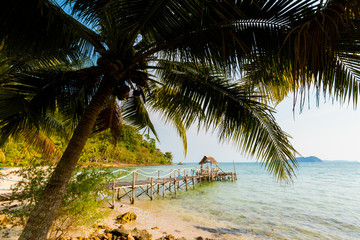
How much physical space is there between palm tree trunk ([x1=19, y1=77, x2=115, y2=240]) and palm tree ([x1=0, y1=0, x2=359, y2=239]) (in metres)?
0.01

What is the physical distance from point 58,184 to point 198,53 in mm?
2580

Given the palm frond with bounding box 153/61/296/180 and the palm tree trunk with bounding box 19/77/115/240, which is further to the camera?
A: the palm frond with bounding box 153/61/296/180

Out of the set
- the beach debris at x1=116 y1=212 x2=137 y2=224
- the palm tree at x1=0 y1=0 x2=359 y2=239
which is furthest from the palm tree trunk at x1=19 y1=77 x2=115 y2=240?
the beach debris at x1=116 y1=212 x2=137 y2=224

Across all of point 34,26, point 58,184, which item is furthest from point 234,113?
point 34,26

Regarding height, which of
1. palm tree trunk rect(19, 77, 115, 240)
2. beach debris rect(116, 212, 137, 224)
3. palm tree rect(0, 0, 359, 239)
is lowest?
beach debris rect(116, 212, 137, 224)

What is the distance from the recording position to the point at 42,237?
212 centimetres

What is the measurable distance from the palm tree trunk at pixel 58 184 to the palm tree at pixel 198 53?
11mm

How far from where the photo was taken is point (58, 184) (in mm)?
2307

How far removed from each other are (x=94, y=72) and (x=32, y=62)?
6.28 feet

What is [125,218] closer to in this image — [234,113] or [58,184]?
[58,184]

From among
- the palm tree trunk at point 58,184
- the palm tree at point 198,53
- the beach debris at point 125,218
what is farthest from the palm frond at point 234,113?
the beach debris at point 125,218

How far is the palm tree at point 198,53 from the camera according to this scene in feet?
6.20

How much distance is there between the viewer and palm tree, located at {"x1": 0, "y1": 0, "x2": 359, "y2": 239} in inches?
74.4

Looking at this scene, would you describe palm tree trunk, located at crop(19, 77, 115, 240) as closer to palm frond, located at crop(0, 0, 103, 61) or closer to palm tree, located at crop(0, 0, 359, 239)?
palm tree, located at crop(0, 0, 359, 239)
